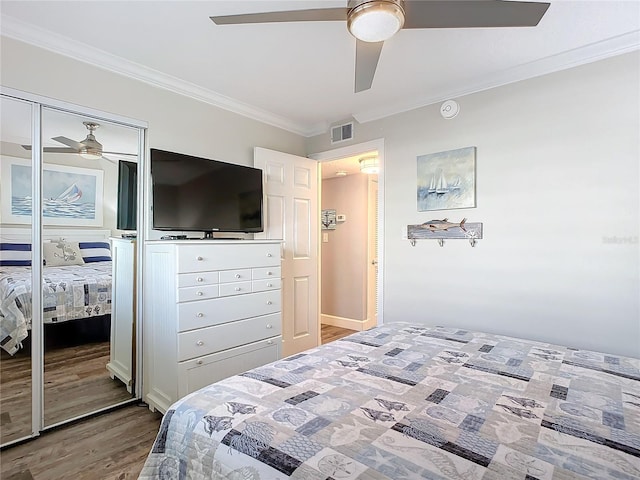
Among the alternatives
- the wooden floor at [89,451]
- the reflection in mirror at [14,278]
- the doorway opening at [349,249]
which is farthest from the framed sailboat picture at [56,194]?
the doorway opening at [349,249]

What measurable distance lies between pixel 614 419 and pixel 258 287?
7.14 feet

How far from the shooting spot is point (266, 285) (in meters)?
2.78

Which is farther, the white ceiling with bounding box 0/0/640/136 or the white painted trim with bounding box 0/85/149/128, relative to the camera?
the white painted trim with bounding box 0/85/149/128

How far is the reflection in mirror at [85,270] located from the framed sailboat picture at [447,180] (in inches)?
92.2

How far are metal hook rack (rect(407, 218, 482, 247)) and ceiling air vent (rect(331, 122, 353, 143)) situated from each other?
3.93ft

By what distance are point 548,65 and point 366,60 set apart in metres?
1.45

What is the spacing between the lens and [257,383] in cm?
125

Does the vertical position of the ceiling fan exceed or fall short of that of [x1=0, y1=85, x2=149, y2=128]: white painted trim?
it exceeds it

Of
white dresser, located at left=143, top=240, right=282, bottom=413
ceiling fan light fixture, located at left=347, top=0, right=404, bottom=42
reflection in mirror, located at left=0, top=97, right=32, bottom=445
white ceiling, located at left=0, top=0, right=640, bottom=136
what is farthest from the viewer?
white dresser, located at left=143, top=240, right=282, bottom=413

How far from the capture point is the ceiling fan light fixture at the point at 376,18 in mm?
1362

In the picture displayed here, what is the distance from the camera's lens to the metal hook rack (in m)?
2.72

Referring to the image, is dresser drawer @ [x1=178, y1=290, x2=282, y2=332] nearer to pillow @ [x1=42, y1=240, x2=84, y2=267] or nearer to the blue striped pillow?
pillow @ [x1=42, y1=240, x2=84, y2=267]

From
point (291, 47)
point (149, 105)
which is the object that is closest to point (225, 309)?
point (149, 105)

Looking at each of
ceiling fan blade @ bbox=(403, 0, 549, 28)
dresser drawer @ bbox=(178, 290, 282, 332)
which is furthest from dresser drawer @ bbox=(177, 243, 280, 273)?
ceiling fan blade @ bbox=(403, 0, 549, 28)
